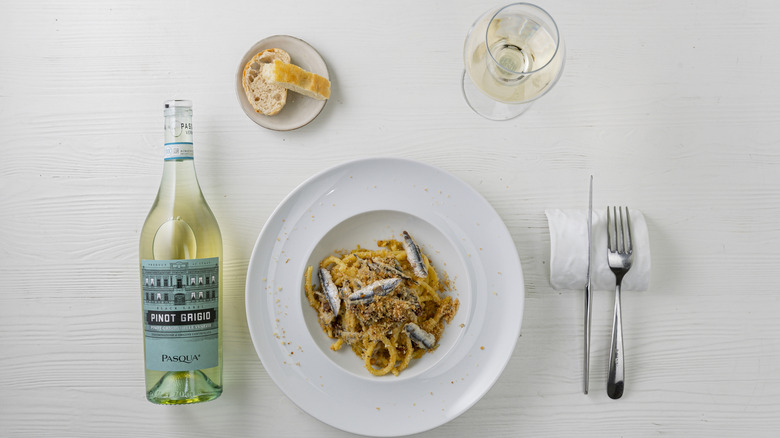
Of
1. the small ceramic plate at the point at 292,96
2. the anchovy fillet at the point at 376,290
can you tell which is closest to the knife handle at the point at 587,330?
the anchovy fillet at the point at 376,290

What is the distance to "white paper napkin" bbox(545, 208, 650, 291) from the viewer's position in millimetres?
1295

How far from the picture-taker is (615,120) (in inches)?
53.9

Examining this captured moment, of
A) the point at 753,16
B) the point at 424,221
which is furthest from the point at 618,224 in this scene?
the point at 753,16

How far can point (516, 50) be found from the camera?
1203 mm

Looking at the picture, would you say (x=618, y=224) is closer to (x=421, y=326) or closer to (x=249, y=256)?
(x=421, y=326)

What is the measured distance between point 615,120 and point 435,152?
48 cm

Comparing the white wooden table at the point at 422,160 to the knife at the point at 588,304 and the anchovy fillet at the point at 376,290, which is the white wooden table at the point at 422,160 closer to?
the knife at the point at 588,304

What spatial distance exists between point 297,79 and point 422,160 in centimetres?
37

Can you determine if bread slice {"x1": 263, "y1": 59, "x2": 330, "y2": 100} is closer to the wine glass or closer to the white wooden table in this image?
the white wooden table

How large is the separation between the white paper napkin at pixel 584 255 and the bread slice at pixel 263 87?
0.74 metres

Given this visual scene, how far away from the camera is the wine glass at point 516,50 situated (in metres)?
1.18

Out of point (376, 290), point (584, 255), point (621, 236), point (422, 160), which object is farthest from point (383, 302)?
point (621, 236)

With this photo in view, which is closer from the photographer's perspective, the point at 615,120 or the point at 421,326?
the point at 421,326

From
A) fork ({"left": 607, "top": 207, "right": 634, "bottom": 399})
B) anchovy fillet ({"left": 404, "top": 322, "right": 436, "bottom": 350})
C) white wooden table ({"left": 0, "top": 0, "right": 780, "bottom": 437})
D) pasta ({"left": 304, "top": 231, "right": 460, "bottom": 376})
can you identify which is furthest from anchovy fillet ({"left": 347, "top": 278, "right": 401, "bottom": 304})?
fork ({"left": 607, "top": 207, "right": 634, "bottom": 399})
